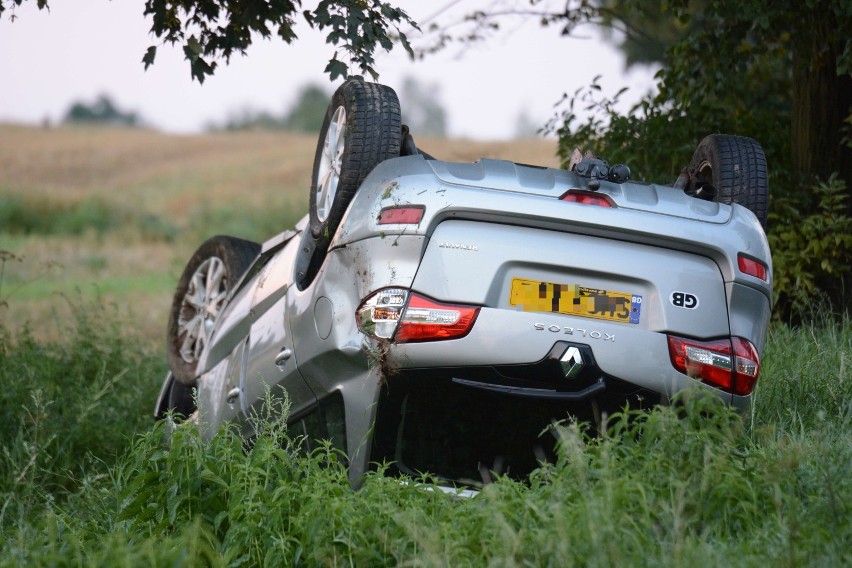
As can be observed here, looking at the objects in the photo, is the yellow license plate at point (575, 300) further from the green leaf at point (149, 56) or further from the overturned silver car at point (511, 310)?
the green leaf at point (149, 56)

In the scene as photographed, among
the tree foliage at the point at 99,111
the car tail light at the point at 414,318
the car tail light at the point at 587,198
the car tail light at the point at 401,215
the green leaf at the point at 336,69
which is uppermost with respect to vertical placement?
the green leaf at the point at 336,69

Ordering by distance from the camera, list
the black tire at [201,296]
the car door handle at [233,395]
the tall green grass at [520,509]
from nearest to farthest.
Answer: the tall green grass at [520,509], the car door handle at [233,395], the black tire at [201,296]

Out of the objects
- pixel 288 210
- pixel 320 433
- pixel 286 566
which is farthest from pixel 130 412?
pixel 288 210

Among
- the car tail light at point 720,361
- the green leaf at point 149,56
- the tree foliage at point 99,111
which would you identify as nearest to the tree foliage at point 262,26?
the green leaf at point 149,56

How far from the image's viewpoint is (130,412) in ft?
28.5

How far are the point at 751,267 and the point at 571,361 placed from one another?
35.8 inches

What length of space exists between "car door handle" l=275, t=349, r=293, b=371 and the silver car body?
0.21 metres

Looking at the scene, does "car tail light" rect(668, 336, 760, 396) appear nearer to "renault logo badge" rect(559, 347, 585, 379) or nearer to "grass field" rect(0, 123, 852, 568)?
"grass field" rect(0, 123, 852, 568)

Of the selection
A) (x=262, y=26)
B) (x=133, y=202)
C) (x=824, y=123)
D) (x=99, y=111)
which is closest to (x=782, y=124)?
(x=824, y=123)

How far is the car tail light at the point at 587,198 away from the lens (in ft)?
14.9

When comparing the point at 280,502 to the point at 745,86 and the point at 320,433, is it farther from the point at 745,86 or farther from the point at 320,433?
the point at 745,86

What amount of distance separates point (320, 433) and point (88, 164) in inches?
1863

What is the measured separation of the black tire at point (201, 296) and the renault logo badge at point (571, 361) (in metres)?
2.83

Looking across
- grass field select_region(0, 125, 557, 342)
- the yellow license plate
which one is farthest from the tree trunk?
the yellow license plate
